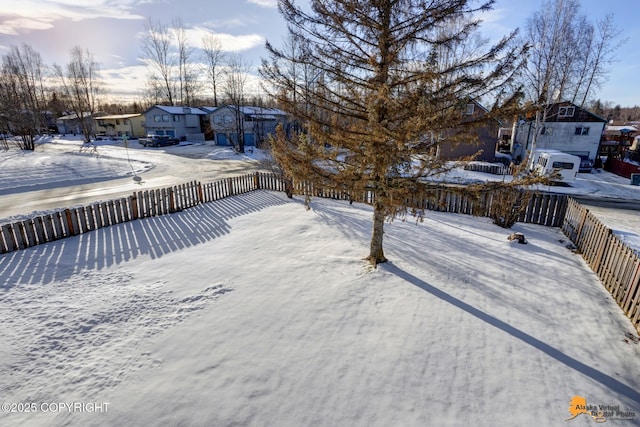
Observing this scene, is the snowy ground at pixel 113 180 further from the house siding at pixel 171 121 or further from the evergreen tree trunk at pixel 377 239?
the house siding at pixel 171 121

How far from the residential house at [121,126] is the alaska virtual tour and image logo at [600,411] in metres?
59.7

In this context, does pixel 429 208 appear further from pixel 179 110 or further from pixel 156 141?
pixel 179 110

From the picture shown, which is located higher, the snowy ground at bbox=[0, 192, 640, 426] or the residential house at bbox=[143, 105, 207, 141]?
the residential house at bbox=[143, 105, 207, 141]

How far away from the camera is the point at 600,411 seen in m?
3.84

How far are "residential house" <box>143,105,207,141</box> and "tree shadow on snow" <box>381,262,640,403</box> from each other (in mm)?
48161

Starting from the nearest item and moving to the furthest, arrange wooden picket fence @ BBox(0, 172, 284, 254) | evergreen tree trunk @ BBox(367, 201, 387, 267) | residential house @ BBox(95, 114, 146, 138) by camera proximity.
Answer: evergreen tree trunk @ BBox(367, 201, 387, 267) → wooden picket fence @ BBox(0, 172, 284, 254) → residential house @ BBox(95, 114, 146, 138)

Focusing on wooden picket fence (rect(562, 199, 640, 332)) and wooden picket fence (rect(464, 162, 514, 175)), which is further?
wooden picket fence (rect(464, 162, 514, 175))

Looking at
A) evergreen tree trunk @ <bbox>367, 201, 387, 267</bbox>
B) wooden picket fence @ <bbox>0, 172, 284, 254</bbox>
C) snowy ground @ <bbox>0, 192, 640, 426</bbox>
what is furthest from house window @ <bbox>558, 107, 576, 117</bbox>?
evergreen tree trunk @ <bbox>367, 201, 387, 267</bbox>

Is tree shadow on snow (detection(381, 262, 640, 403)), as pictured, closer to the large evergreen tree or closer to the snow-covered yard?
the snow-covered yard

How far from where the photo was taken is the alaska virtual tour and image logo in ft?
12.3

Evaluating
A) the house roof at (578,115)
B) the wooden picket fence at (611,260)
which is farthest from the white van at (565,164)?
the wooden picket fence at (611,260)

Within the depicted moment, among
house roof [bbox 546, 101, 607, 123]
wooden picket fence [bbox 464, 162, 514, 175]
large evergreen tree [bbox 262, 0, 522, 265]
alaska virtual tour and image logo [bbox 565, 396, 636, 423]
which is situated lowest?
alaska virtual tour and image logo [bbox 565, 396, 636, 423]

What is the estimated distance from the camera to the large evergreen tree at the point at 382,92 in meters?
5.68

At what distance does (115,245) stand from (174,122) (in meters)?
43.5
